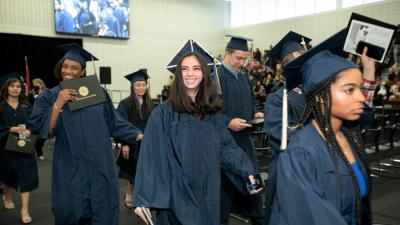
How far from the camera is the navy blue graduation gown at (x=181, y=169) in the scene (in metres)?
2.23

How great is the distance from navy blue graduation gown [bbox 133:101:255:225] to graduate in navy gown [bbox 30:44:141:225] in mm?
763

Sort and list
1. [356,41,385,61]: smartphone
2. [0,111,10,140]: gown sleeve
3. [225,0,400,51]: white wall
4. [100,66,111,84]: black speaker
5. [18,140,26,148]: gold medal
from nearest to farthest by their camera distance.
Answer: [356,41,385,61]: smartphone, [18,140,26,148]: gold medal, [0,111,10,140]: gown sleeve, [100,66,111,84]: black speaker, [225,0,400,51]: white wall

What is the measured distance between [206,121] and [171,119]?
0.77 feet

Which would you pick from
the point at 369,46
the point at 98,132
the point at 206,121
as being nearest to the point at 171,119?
the point at 206,121

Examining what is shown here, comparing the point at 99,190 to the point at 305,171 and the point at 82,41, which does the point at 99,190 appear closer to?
the point at 305,171

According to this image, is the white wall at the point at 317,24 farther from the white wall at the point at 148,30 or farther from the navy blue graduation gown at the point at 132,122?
the navy blue graduation gown at the point at 132,122

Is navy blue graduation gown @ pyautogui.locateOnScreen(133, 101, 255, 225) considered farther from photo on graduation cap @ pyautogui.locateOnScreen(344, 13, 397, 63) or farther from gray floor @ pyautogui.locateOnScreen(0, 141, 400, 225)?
gray floor @ pyautogui.locateOnScreen(0, 141, 400, 225)

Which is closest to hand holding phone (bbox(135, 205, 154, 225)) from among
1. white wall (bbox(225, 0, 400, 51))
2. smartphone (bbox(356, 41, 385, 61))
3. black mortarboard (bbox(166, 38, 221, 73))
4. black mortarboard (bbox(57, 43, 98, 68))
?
black mortarboard (bbox(166, 38, 221, 73))

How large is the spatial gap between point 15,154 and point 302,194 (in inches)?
155

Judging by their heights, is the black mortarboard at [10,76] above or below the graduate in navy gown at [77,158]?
above

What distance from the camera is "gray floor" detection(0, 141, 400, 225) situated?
166 inches

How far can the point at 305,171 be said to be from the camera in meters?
1.36

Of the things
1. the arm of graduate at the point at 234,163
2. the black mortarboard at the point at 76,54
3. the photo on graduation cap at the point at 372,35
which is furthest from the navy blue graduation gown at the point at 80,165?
the photo on graduation cap at the point at 372,35

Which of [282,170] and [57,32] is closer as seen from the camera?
[282,170]
